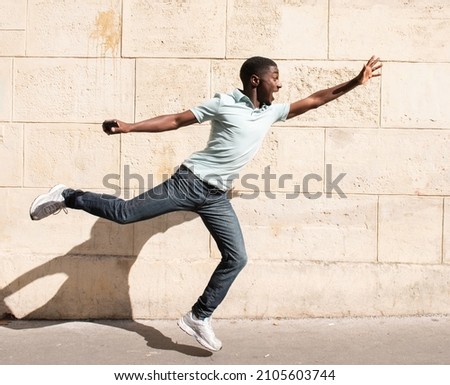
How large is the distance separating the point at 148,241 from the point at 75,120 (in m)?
1.12

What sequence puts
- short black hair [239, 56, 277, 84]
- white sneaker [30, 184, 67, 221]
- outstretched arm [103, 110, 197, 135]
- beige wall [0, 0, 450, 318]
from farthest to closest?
beige wall [0, 0, 450, 318], white sneaker [30, 184, 67, 221], short black hair [239, 56, 277, 84], outstretched arm [103, 110, 197, 135]

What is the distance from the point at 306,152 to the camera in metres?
4.89

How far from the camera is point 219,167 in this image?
4012 mm

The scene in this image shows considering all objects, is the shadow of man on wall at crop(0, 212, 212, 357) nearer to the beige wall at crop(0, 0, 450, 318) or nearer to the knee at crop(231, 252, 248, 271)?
the beige wall at crop(0, 0, 450, 318)

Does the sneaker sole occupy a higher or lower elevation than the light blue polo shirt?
lower

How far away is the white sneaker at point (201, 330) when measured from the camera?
4.08 meters

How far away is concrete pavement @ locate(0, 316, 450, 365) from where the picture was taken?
409 centimetres

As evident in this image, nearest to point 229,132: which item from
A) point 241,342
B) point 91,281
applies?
point 241,342

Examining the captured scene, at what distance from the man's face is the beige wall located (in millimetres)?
861

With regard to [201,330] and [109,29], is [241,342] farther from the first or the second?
[109,29]

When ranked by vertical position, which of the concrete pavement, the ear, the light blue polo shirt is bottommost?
the concrete pavement

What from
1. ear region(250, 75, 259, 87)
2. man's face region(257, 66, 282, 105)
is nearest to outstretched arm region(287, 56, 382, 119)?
man's face region(257, 66, 282, 105)
